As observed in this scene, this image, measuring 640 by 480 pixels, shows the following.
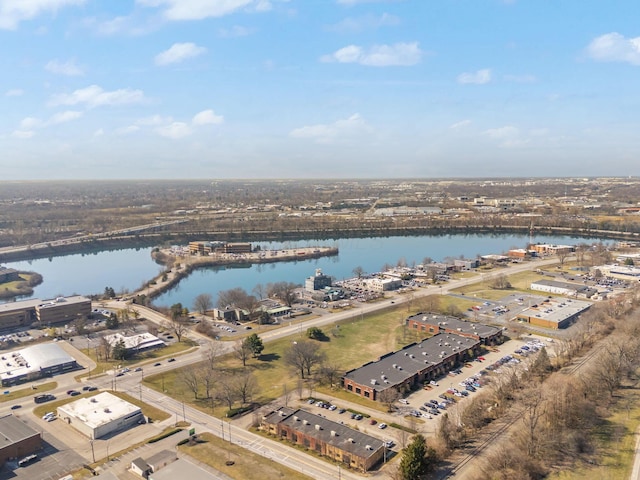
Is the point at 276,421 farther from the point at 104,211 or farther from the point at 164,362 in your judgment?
the point at 104,211

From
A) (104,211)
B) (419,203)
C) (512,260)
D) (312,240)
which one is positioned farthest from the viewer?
(419,203)

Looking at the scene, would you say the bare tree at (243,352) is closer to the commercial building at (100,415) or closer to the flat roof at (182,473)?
the commercial building at (100,415)

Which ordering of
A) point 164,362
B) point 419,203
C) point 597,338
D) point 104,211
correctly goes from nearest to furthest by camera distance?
point 164,362 < point 597,338 < point 104,211 < point 419,203

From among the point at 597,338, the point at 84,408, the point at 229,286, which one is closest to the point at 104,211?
the point at 229,286

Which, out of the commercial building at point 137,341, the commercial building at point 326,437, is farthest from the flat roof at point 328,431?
the commercial building at point 137,341

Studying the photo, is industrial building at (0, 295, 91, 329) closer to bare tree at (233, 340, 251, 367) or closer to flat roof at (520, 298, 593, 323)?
bare tree at (233, 340, 251, 367)

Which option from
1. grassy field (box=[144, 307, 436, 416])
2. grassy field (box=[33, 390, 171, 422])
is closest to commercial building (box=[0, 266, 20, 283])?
grassy field (box=[33, 390, 171, 422])
